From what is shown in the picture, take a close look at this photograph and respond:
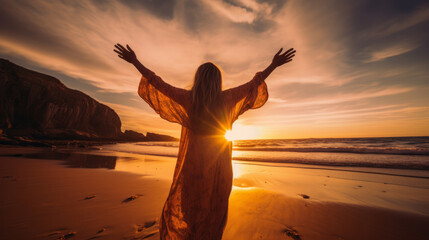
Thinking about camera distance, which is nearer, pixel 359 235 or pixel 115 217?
pixel 359 235

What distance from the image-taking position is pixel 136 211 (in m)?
3.45

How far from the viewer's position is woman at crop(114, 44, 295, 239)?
1.70 m

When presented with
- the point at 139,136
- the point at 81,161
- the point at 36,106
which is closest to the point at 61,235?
the point at 81,161

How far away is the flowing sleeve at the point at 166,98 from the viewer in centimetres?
171

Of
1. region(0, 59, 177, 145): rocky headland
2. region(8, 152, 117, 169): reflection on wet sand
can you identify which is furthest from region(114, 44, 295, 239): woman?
region(0, 59, 177, 145): rocky headland

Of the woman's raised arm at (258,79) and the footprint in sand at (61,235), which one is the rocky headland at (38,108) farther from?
the woman's raised arm at (258,79)

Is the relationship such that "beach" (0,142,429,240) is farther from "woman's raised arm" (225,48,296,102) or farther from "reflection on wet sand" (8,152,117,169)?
"reflection on wet sand" (8,152,117,169)

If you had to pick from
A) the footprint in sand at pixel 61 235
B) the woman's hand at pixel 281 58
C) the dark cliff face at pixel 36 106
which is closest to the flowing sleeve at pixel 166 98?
the woman's hand at pixel 281 58

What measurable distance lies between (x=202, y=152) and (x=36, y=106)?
207 feet

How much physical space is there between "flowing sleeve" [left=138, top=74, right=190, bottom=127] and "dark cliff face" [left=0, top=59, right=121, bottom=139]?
48774 mm

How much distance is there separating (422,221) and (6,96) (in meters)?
67.0

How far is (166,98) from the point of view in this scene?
6.63ft

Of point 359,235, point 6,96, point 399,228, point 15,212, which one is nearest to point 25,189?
point 15,212

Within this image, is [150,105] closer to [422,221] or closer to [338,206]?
[338,206]
